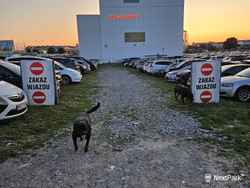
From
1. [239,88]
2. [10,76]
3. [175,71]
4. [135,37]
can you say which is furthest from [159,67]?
[135,37]

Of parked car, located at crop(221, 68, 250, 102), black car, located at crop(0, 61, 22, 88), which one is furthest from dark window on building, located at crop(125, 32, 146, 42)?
black car, located at crop(0, 61, 22, 88)

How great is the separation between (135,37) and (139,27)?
237 cm

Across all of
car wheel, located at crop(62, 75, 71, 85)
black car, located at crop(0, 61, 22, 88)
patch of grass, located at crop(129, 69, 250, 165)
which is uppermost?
black car, located at crop(0, 61, 22, 88)

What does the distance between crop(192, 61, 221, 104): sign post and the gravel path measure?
2.78 metres

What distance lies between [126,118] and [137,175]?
335 centimetres

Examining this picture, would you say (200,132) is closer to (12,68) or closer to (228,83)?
(228,83)

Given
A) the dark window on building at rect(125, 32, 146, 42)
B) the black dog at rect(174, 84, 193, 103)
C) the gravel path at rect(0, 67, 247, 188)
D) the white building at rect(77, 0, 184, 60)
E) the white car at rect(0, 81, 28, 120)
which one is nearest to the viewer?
the gravel path at rect(0, 67, 247, 188)

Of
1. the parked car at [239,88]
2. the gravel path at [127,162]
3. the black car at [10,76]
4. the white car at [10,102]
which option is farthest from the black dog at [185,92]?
the black car at [10,76]

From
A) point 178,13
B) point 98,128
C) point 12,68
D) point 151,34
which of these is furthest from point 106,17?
point 98,128

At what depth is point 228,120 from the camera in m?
6.44

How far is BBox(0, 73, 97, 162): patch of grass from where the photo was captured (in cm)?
467

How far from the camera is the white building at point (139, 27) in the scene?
52219 millimetres

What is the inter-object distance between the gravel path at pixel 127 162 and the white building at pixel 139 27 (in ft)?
158

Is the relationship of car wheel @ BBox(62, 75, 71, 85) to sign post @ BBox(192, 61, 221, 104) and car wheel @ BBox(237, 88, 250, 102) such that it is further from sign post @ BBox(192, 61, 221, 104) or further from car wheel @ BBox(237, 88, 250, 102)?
car wheel @ BBox(237, 88, 250, 102)
